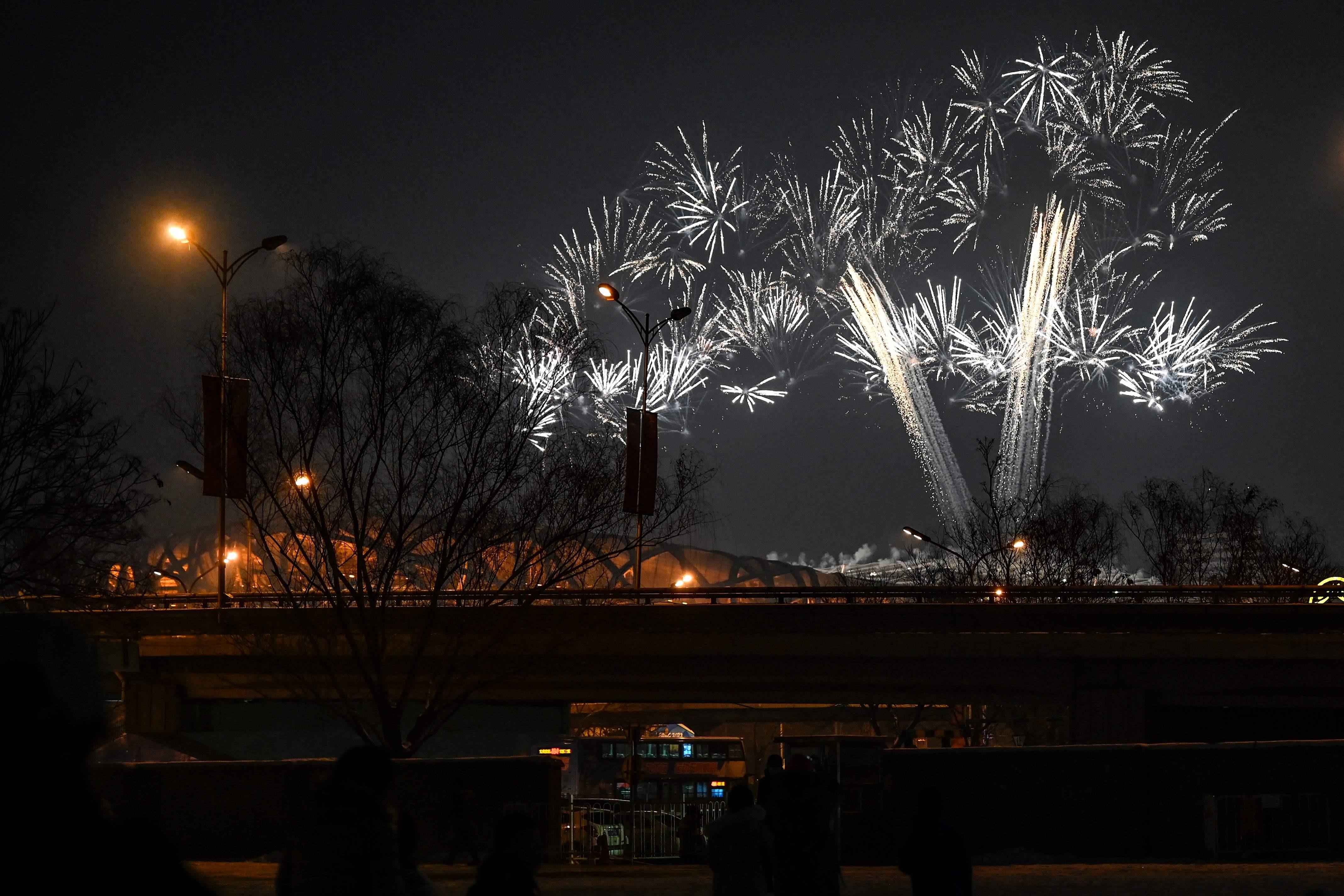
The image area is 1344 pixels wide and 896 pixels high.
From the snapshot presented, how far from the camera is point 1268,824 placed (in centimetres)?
2297

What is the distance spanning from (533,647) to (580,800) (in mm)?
6158

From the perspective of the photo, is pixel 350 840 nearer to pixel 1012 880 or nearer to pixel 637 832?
pixel 1012 880

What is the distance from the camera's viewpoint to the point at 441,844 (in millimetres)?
22984

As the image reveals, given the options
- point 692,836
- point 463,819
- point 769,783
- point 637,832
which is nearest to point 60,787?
point 769,783

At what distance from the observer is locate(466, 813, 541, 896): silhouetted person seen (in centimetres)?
809

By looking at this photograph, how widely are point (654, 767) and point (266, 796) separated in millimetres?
28768

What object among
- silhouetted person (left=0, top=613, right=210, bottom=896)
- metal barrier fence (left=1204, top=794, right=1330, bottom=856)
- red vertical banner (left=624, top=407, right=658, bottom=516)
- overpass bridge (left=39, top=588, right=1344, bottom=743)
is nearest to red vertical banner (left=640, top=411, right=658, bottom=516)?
red vertical banner (left=624, top=407, right=658, bottom=516)

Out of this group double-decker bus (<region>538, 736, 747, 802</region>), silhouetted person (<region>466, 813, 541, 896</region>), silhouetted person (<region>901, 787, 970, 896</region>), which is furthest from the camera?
double-decker bus (<region>538, 736, 747, 802</region>)

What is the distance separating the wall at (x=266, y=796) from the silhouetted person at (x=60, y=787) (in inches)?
843

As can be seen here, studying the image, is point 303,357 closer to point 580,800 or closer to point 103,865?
point 580,800

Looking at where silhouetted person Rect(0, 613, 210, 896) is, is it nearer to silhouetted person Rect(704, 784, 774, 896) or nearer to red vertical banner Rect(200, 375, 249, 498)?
silhouetted person Rect(704, 784, 774, 896)

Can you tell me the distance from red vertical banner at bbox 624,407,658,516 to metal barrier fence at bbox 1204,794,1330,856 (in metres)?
14.4

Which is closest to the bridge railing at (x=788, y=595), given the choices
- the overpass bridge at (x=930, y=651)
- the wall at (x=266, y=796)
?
the overpass bridge at (x=930, y=651)

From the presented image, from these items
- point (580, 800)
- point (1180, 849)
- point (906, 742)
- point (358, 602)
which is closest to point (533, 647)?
point (580, 800)
